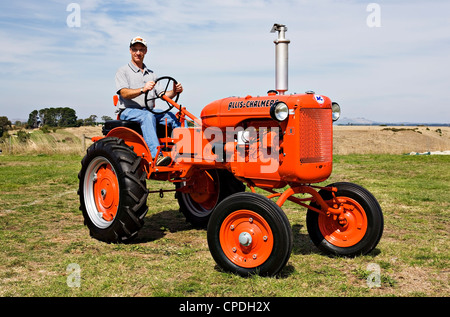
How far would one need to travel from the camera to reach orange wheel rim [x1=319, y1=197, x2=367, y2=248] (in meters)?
4.49

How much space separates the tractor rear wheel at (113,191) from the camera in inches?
189

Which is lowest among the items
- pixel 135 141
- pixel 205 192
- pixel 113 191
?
pixel 205 192

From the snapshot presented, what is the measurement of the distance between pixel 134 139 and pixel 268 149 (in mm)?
1972

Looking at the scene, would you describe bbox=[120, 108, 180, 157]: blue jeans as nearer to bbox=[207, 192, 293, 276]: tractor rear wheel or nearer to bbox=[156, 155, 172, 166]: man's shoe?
bbox=[156, 155, 172, 166]: man's shoe

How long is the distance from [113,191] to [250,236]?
214 cm

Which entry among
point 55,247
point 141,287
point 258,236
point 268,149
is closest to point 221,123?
point 268,149

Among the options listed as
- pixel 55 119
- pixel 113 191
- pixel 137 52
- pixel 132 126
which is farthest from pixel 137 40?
pixel 55 119

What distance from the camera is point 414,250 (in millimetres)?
4688

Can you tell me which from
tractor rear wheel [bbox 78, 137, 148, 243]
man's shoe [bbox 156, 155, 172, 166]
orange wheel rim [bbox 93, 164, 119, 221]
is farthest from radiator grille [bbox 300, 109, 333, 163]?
orange wheel rim [bbox 93, 164, 119, 221]

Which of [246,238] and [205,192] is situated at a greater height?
[205,192]

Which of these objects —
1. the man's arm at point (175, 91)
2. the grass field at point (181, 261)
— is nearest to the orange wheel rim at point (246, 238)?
the grass field at point (181, 261)

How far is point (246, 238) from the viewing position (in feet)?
12.6

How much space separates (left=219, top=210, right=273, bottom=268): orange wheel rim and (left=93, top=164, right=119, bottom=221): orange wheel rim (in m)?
1.81

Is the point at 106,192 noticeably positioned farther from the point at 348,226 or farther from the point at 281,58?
the point at 348,226
